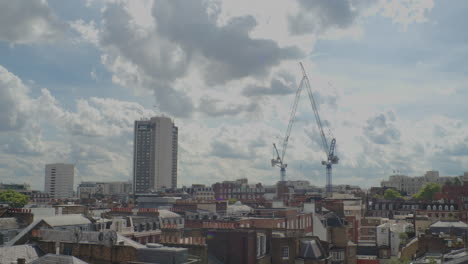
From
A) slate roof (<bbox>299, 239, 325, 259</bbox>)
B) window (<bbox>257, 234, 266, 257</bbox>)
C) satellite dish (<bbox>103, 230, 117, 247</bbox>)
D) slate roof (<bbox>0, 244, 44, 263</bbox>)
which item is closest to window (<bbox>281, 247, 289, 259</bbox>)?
slate roof (<bbox>299, 239, 325, 259</bbox>)

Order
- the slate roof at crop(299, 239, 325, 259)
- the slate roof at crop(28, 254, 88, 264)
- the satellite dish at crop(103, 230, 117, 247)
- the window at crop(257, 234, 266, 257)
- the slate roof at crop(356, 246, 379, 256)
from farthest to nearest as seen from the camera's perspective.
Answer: the slate roof at crop(356, 246, 379, 256)
the slate roof at crop(299, 239, 325, 259)
the window at crop(257, 234, 266, 257)
the satellite dish at crop(103, 230, 117, 247)
the slate roof at crop(28, 254, 88, 264)

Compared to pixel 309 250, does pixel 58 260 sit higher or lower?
higher

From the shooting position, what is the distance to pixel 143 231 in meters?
71.3

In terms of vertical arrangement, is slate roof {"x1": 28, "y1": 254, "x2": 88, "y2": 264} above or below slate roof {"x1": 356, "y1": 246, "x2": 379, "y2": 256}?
above

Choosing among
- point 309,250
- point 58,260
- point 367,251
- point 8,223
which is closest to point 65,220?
point 8,223

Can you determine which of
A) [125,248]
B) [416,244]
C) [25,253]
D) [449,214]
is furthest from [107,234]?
[449,214]

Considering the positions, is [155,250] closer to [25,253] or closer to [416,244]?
[25,253]

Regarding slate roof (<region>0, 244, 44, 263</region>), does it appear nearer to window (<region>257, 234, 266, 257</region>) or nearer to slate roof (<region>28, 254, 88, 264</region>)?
slate roof (<region>28, 254, 88, 264</region>)

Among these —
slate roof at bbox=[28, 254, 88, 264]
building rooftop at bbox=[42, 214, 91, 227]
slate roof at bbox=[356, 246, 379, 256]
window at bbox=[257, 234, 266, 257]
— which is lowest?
slate roof at bbox=[356, 246, 379, 256]

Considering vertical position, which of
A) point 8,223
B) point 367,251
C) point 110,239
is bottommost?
point 367,251

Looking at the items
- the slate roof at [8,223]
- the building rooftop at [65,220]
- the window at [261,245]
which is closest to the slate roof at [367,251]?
the window at [261,245]

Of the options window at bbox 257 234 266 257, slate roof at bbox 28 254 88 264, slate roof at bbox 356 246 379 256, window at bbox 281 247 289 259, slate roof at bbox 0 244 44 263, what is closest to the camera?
slate roof at bbox 28 254 88 264

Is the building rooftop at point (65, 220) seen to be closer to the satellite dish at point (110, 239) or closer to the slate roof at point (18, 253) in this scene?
the slate roof at point (18, 253)

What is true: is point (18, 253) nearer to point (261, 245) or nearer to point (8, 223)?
point (8, 223)
